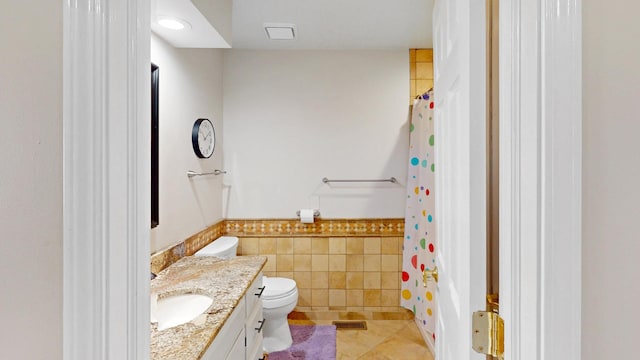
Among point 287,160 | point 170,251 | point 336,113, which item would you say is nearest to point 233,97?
point 287,160

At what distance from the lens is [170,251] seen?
204 cm

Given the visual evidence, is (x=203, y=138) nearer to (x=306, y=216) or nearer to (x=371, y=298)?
(x=306, y=216)

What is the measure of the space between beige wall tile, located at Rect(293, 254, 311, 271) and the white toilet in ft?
1.36

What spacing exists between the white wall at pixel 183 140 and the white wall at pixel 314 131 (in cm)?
28

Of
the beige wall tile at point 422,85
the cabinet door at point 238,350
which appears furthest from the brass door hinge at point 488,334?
the beige wall tile at point 422,85

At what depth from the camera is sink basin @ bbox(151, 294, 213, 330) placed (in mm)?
1471

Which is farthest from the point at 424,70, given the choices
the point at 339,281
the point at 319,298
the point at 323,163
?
the point at 319,298

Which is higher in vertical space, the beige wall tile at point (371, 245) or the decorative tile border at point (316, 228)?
the decorative tile border at point (316, 228)

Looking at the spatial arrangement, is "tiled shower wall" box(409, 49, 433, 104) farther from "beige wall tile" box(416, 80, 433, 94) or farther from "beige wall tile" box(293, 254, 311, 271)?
"beige wall tile" box(293, 254, 311, 271)

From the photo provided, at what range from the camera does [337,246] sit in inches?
123

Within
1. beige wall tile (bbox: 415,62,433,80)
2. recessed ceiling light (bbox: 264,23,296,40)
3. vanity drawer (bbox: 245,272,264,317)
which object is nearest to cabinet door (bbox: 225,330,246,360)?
vanity drawer (bbox: 245,272,264,317)
